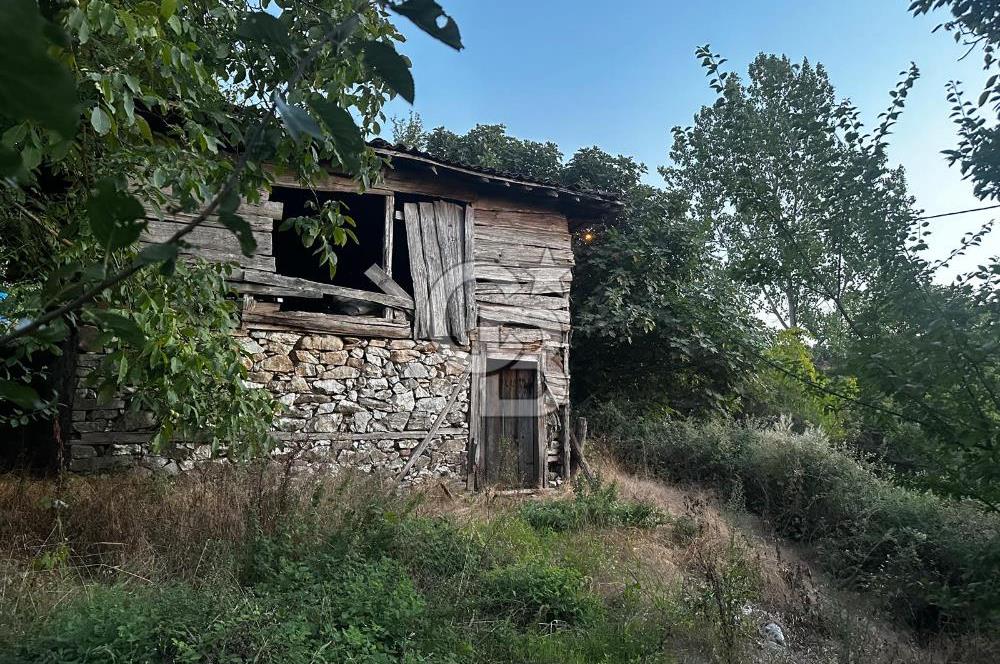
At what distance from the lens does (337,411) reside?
22.4ft

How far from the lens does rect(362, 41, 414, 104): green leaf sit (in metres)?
0.53

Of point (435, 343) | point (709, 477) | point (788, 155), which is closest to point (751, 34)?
point (788, 155)

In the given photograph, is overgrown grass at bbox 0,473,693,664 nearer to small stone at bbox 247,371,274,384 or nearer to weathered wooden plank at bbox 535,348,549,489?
small stone at bbox 247,371,274,384

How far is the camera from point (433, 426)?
735 centimetres

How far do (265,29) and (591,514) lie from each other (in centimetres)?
620

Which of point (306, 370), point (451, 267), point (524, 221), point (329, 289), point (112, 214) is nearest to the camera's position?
point (112, 214)

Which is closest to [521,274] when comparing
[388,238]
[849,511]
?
[388,238]

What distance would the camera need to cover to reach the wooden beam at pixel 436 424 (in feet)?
23.3

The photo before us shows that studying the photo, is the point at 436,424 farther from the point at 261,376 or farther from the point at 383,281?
the point at 261,376

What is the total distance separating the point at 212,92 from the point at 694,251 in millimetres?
9689

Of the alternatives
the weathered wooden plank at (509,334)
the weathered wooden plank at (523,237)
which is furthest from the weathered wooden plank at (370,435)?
the weathered wooden plank at (523,237)

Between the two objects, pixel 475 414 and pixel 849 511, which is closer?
pixel 849 511

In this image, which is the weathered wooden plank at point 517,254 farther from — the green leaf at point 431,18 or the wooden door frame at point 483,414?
the green leaf at point 431,18

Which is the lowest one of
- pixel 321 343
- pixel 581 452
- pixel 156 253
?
pixel 581 452
